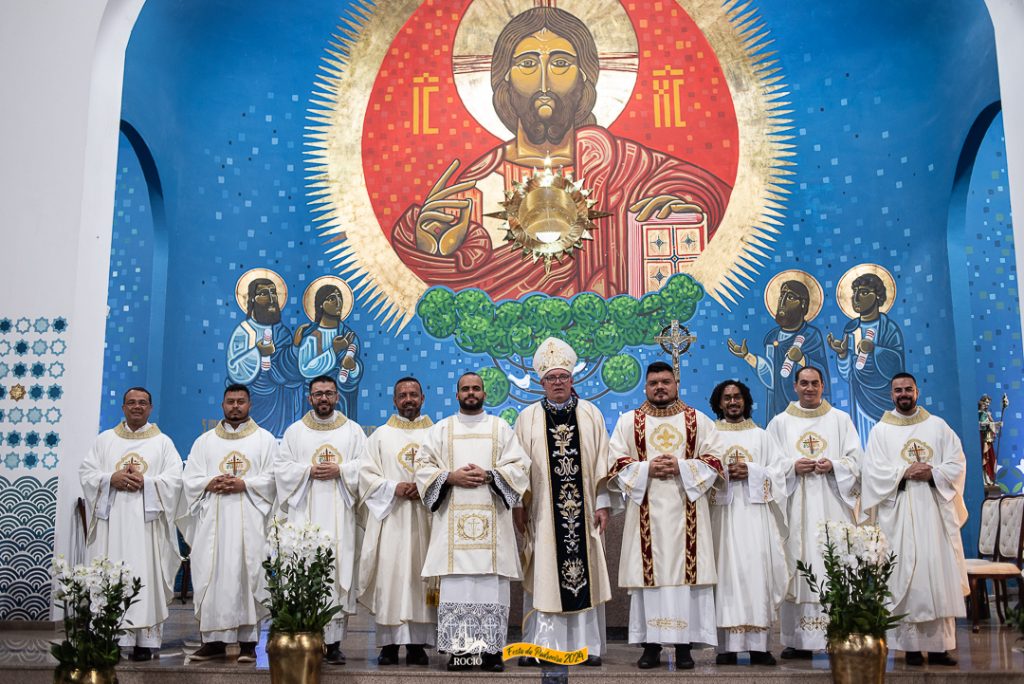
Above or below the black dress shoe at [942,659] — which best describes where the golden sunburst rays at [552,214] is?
above

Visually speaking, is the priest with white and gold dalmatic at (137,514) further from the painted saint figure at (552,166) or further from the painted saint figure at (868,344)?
the painted saint figure at (868,344)

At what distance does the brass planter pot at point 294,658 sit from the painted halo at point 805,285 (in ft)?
23.0

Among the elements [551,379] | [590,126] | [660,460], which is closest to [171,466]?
[551,379]

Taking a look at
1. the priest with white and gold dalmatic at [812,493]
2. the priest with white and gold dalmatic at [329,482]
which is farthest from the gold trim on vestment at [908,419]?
the priest with white and gold dalmatic at [329,482]

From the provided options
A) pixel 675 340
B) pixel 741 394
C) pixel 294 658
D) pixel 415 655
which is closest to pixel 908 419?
pixel 741 394

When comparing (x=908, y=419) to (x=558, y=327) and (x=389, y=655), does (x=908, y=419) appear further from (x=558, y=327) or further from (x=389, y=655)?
(x=558, y=327)

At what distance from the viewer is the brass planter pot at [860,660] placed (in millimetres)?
5461

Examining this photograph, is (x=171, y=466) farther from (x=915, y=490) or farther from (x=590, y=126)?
(x=590, y=126)

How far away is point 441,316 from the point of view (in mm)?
11336

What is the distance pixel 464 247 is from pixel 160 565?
18.1ft

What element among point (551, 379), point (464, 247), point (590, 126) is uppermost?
point (590, 126)

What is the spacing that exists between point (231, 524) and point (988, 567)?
20.7ft

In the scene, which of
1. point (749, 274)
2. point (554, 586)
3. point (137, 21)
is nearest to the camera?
point (554, 586)

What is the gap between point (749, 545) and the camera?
21.5 ft
